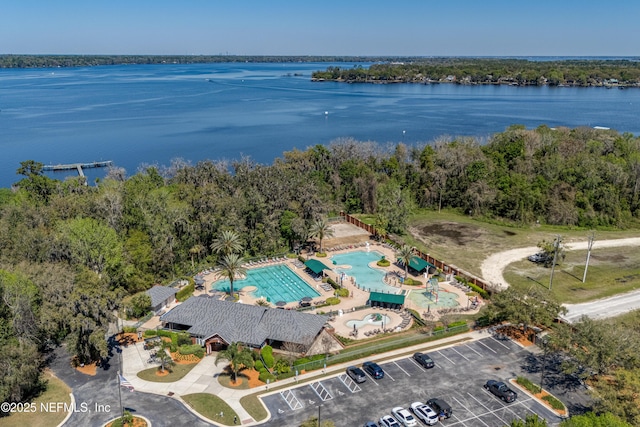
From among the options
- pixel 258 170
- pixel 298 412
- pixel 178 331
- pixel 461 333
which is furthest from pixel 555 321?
pixel 258 170

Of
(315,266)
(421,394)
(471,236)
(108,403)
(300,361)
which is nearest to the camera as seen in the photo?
(108,403)

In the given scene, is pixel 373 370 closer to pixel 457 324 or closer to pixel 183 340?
pixel 457 324

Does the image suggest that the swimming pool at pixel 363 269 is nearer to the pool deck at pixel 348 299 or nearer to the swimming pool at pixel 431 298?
the pool deck at pixel 348 299

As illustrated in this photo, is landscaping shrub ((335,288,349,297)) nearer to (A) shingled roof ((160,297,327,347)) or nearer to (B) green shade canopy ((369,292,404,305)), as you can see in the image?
(B) green shade canopy ((369,292,404,305))

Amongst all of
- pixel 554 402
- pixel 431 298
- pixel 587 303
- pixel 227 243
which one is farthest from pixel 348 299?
pixel 587 303

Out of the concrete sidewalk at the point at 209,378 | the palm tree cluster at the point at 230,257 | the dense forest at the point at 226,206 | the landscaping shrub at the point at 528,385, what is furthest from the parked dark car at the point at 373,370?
the dense forest at the point at 226,206

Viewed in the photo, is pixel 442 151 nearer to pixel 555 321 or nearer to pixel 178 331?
pixel 555 321
